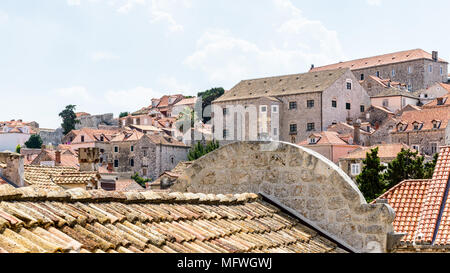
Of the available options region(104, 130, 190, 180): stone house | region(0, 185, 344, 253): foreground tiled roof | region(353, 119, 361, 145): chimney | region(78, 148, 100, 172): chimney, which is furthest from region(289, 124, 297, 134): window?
region(0, 185, 344, 253): foreground tiled roof

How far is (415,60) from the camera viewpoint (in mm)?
116188

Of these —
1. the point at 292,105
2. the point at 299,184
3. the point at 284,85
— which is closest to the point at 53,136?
the point at 284,85

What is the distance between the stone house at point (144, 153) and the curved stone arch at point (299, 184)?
9216 cm

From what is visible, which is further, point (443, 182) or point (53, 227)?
point (443, 182)

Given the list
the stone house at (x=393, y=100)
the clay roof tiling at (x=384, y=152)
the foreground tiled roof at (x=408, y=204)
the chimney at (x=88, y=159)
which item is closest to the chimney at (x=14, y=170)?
the chimney at (x=88, y=159)

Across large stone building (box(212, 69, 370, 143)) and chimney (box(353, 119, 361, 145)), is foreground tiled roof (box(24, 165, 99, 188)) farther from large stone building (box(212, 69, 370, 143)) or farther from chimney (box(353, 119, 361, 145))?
large stone building (box(212, 69, 370, 143))

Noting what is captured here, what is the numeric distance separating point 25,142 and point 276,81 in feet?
166

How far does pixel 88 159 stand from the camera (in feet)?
71.7

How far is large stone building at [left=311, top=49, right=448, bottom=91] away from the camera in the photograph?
115312 mm

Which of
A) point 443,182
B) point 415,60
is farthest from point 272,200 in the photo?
point 415,60

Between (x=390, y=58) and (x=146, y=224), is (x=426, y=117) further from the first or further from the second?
(x=146, y=224)

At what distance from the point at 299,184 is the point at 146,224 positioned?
2.57 metres

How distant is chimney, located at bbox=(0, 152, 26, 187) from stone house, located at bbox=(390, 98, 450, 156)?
6682 cm
